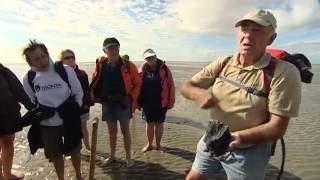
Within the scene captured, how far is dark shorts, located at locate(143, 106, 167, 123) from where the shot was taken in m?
8.21

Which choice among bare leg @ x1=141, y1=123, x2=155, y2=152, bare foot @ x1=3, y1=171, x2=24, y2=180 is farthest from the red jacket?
bare foot @ x1=3, y1=171, x2=24, y2=180

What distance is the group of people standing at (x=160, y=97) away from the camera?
3240 mm

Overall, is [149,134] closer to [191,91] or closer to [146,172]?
[146,172]

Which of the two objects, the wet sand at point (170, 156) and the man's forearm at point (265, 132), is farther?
the wet sand at point (170, 156)

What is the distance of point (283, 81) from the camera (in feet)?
10.4

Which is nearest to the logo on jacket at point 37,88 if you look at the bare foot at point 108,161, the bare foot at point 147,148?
the bare foot at point 108,161

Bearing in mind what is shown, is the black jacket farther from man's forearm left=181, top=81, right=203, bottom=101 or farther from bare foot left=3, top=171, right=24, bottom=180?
man's forearm left=181, top=81, right=203, bottom=101

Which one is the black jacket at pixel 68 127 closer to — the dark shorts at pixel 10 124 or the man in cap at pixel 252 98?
the dark shorts at pixel 10 124

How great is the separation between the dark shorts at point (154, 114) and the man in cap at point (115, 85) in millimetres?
1102

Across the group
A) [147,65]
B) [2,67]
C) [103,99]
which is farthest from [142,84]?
[2,67]

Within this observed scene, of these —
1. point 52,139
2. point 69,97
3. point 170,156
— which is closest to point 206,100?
point 69,97

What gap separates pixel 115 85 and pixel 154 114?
4.99 ft

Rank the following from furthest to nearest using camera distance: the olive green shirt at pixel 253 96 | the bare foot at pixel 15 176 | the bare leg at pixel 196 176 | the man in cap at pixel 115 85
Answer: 1. the man in cap at pixel 115 85
2. the bare foot at pixel 15 176
3. the bare leg at pixel 196 176
4. the olive green shirt at pixel 253 96

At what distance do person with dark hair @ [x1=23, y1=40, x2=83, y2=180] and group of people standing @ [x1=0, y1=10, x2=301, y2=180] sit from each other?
0.01 m
